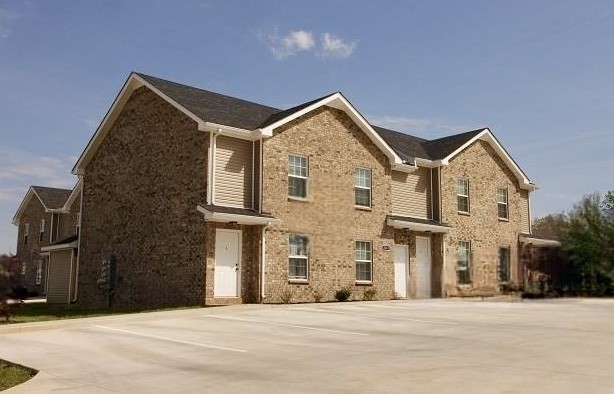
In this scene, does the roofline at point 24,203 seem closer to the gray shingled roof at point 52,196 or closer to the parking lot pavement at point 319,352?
the gray shingled roof at point 52,196

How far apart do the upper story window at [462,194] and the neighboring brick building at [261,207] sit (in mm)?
58

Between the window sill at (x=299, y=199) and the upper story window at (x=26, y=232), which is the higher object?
the upper story window at (x=26, y=232)

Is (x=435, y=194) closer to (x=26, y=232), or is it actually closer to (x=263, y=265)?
(x=263, y=265)

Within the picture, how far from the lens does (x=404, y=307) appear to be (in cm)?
2072

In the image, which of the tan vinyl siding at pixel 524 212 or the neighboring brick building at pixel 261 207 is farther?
the tan vinyl siding at pixel 524 212

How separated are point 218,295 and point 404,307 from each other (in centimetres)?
622

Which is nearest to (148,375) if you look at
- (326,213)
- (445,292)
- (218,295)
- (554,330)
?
(554,330)

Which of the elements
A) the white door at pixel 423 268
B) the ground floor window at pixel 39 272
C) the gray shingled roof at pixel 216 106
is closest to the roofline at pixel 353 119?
the gray shingled roof at pixel 216 106

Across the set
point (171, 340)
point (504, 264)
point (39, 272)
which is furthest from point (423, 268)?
point (39, 272)

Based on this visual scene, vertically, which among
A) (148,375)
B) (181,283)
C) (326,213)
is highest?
(326,213)

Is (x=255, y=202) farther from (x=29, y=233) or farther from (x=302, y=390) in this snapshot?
(x=29, y=233)

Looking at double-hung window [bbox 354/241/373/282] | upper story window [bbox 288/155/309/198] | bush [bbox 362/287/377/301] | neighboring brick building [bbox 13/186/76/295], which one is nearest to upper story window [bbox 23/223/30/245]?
neighboring brick building [bbox 13/186/76/295]

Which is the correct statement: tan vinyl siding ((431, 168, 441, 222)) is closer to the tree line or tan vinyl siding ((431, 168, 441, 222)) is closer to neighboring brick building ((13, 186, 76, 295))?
the tree line

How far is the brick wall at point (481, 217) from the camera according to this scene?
30.3 metres
